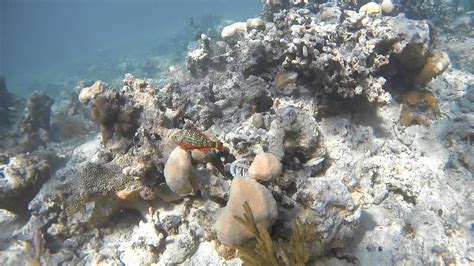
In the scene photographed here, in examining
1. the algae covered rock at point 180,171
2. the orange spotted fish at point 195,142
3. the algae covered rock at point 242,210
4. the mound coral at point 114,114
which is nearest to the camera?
the algae covered rock at point 242,210

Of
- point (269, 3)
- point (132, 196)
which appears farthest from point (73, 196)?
point (269, 3)

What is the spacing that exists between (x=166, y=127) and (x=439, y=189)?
397cm

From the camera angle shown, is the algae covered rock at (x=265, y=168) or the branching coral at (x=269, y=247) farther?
the algae covered rock at (x=265, y=168)

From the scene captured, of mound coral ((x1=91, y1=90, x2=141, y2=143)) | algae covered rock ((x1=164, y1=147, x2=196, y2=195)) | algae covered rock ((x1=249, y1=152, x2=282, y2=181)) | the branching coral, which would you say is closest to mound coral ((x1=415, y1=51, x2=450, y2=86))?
algae covered rock ((x1=249, y1=152, x2=282, y2=181))

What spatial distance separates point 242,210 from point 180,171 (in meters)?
0.93

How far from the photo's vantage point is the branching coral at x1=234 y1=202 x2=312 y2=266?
99.9 inches

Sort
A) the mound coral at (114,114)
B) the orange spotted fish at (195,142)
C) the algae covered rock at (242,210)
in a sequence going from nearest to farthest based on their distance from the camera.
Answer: the algae covered rock at (242,210)
the orange spotted fish at (195,142)
the mound coral at (114,114)

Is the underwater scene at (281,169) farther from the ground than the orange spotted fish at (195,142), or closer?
closer

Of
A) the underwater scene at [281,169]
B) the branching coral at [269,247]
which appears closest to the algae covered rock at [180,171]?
the underwater scene at [281,169]

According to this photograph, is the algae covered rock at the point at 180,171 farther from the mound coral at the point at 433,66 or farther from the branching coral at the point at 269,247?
the mound coral at the point at 433,66

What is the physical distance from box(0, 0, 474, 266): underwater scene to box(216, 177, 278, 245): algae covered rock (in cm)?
1

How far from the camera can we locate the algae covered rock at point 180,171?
11.2 ft

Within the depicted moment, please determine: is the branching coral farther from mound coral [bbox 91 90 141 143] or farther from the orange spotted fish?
mound coral [bbox 91 90 141 143]

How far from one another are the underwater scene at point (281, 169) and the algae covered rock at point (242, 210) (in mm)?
13
